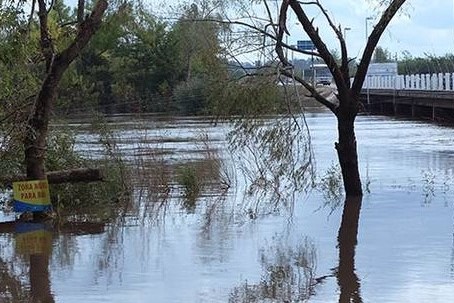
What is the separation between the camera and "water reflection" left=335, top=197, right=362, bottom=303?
1070 centimetres

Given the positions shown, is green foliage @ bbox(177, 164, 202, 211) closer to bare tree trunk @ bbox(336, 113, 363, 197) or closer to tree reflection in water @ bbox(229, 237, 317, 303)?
bare tree trunk @ bbox(336, 113, 363, 197)

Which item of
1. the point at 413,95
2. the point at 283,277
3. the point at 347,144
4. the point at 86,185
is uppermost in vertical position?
the point at 413,95

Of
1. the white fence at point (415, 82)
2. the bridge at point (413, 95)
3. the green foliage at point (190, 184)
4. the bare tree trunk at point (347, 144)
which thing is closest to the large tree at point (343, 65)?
the bare tree trunk at point (347, 144)

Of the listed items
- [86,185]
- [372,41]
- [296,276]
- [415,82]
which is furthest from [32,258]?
[415,82]

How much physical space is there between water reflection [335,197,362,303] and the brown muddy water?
2 centimetres

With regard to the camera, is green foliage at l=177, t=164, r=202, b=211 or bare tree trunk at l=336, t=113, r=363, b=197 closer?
bare tree trunk at l=336, t=113, r=363, b=197

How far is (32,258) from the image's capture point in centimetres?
1342

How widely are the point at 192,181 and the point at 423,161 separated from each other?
9901 millimetres

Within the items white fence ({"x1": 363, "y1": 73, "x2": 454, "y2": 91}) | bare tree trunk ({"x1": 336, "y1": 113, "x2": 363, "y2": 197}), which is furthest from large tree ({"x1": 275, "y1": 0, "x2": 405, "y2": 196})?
white fence ({"x1": 363, "y1": 73, "x2": 454, "y2": 91})

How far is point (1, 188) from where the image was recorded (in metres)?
17.7

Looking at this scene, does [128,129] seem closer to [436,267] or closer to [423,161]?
[423,161]

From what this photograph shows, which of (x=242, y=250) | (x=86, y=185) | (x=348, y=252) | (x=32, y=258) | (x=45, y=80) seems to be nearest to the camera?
(x=348, y=252)

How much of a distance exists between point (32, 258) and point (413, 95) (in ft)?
160

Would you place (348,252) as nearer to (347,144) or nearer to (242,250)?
(242,250)
